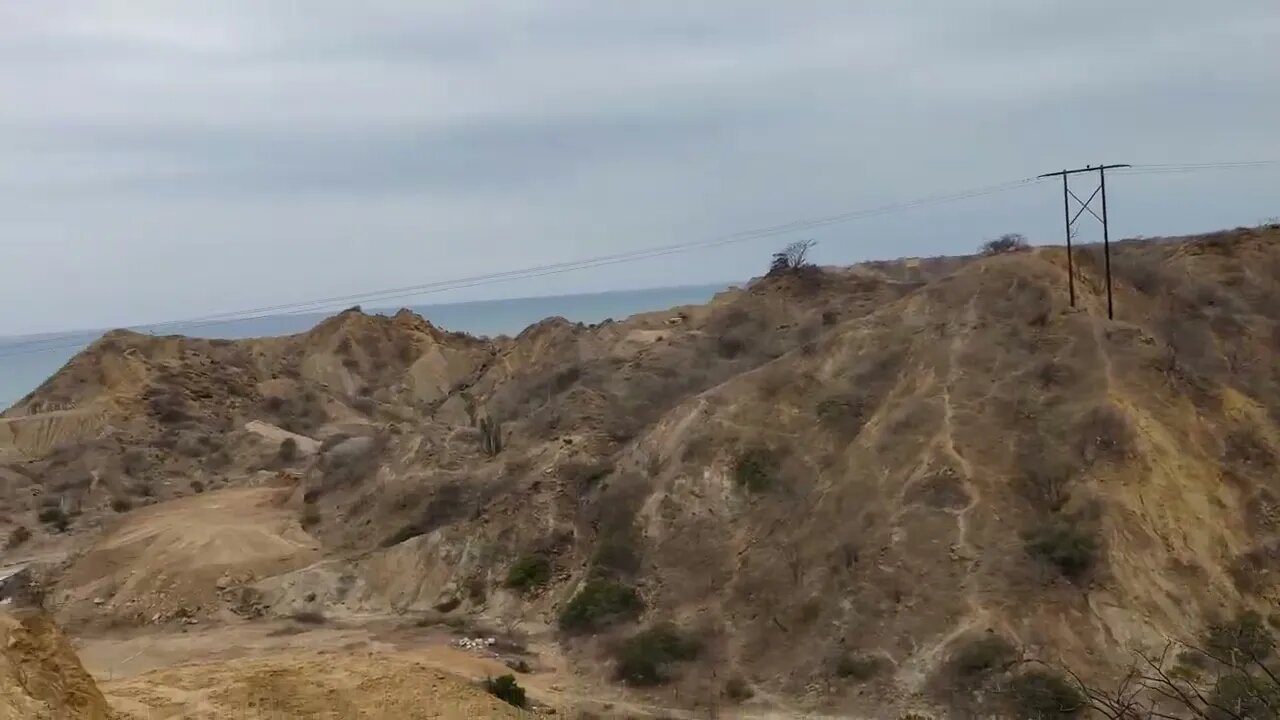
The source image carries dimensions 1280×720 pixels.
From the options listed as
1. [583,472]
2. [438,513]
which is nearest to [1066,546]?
[583,472]

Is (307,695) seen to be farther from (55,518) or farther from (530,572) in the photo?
(55,518)

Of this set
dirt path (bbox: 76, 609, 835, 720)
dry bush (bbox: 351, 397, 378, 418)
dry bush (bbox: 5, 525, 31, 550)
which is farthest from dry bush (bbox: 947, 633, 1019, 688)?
dry bush (bbox: 351, 397, 378, 418)

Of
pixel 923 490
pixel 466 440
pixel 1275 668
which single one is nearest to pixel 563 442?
pixel 466 440

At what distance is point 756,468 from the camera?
80.4 ft

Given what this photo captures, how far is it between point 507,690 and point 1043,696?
8991mm

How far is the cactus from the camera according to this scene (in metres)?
31.2

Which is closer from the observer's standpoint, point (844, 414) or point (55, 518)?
point (844, 414)

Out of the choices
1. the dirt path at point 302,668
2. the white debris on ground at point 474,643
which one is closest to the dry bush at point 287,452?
the dirt path at point 302,668

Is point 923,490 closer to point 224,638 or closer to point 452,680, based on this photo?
point 452,680

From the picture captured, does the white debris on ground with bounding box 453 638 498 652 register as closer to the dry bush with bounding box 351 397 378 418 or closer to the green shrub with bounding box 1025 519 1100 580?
the green shrub with bounding box 1025 519 1100 580

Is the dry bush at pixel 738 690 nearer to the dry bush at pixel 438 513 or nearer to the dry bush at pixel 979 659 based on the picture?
the dry bush at pixel 979 659

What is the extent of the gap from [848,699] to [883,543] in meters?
3.97

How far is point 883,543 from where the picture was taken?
21.0 metres

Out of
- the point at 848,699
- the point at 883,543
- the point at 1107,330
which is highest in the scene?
the point at 1107,330
